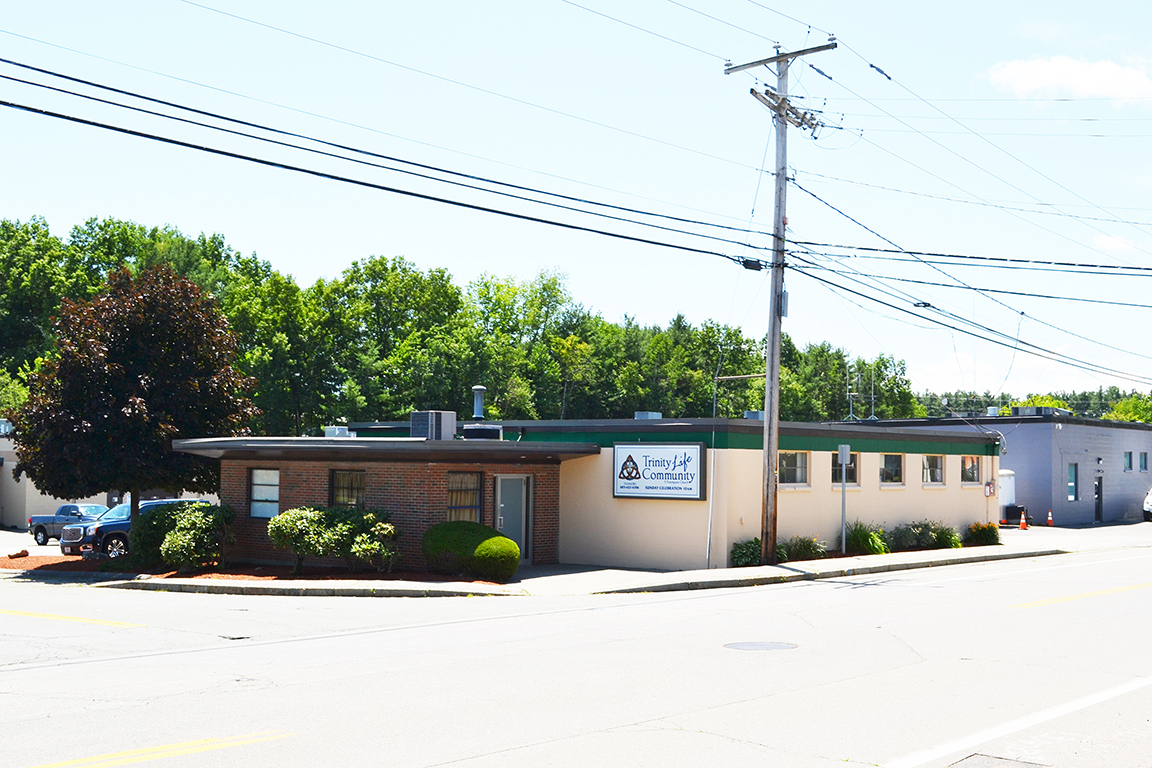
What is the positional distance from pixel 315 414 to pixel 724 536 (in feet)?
131

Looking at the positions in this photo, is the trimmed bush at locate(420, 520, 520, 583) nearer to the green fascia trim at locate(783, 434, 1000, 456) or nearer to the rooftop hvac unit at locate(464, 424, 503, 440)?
the rooftop hvac unit at locate(464, 424, 503, 440)

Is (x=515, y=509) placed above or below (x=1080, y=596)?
above

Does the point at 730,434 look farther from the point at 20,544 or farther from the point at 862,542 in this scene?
the point at 20,544

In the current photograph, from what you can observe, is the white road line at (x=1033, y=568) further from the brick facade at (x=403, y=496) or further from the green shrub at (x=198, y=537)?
the green shrub at (x=198, y=537)

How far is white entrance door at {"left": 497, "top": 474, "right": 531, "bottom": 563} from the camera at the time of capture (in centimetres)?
2472

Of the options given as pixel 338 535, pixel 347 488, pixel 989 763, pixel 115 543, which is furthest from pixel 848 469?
pixel 989 763

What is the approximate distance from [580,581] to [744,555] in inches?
187

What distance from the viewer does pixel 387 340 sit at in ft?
223

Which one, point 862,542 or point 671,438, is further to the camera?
point 862,542

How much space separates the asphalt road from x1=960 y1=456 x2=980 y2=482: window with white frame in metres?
15.2

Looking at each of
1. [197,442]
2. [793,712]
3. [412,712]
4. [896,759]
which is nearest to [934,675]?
[793,712]

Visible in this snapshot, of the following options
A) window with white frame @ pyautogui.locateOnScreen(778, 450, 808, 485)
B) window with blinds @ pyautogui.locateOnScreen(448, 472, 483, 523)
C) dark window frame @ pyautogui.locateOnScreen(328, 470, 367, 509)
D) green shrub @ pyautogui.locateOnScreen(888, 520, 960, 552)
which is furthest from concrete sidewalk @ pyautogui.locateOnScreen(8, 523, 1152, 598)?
dark window frame @ pyautogui.locateOnScreen(328, 470, 367, 509)

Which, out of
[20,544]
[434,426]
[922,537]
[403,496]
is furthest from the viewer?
[20,544]

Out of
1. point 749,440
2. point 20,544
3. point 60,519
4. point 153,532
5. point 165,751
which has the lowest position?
point 20,544
